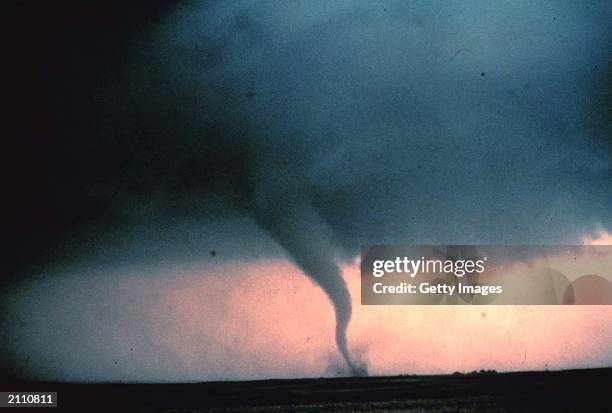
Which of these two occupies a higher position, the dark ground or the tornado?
the tornado

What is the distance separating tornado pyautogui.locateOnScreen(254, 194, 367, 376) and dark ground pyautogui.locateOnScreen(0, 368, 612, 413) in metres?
0.65

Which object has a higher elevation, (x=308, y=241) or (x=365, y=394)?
(x=308, y=241)

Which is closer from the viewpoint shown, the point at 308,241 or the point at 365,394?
the point at 365,394

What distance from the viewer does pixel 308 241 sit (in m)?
6.99

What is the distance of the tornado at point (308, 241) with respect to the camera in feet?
22.8

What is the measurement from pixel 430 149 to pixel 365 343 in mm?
2804

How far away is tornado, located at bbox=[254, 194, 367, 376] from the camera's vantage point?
6957 mm

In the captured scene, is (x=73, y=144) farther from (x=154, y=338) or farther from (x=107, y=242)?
(x=154, y=338)

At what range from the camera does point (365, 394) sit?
6367mm

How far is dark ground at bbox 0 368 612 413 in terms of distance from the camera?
5.93 metres

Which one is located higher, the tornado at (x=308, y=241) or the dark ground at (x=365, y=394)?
the tornado at (x=308, y=241)

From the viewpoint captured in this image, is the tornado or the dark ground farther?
the tornado

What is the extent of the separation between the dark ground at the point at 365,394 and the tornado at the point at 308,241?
2.14 ft

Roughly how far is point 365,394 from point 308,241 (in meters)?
2.09
